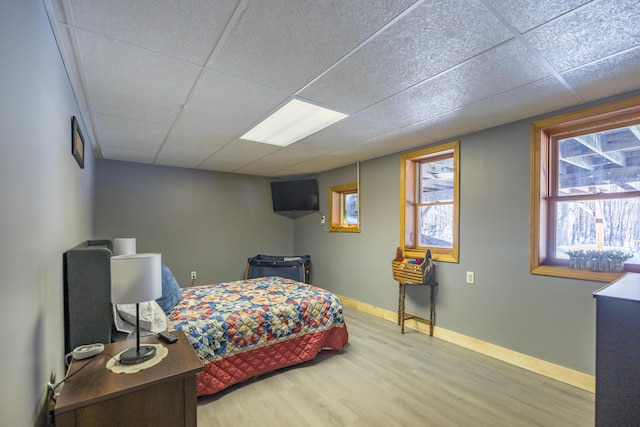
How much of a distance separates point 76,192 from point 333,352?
270 cm

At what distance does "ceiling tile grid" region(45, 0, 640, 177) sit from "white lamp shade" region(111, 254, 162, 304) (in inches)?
45.4

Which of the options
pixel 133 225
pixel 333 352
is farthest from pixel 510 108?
pixel 133 225

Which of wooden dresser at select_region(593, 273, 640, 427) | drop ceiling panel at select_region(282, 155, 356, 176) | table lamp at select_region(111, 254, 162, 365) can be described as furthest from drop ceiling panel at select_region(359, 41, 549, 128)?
table lamp at select_region(111, 254, 162, 365)

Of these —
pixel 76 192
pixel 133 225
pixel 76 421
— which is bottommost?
pixel 76 421

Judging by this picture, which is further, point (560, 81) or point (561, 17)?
point (560, 81)

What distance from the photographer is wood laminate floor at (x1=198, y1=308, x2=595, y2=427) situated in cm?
200

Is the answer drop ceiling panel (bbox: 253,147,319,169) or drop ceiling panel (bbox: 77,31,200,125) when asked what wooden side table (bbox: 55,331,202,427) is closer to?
drop ceiling panel (bbox: 77,31,200,125)

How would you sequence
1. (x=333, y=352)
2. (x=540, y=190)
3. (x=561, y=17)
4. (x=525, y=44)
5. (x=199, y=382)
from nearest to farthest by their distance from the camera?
(x=561, y=17), (x=525, y=44), (x=199, y=382), (x=540, y=190), (x=333, y=352)

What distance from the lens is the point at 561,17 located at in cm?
140

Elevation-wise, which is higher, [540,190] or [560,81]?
[560,81]

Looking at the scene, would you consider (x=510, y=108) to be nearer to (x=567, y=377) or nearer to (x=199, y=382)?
(x=567, y=377)

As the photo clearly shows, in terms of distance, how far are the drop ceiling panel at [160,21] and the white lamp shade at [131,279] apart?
114 centimetres

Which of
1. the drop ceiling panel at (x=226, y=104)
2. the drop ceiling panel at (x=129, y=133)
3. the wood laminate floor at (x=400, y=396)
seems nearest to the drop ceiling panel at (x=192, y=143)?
the drop ceiling panel at (x=129, y=133)

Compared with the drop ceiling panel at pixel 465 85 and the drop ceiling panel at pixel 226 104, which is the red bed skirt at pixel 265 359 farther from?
the drop ceiling panel at pixel 465 85
